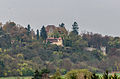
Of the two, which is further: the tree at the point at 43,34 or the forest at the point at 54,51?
the tree at the point at 43,34

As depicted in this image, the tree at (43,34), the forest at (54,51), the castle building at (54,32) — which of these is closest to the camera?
the forest at (54,51)

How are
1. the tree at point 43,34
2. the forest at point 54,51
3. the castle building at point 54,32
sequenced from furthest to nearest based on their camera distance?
the castle building at point 54,32 < the tree at point 43,34 < the forest at point 54,51

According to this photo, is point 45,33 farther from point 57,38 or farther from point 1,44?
point 1,44

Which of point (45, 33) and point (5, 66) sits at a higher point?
point (45, 33)

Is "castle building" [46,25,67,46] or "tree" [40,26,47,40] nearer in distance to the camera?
"tree" [40,26,47,40]

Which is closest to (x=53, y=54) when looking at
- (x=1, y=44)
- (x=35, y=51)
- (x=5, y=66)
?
(x=35, y=51)

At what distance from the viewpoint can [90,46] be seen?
6914 inches

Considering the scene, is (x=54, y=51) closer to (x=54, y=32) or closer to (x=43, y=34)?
(x=43, y=34)

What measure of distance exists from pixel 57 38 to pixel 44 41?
6.01m

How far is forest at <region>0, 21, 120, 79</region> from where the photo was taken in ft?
463

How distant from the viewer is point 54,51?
528ft

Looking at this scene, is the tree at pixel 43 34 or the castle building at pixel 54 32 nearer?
the tree at pixel 43 34

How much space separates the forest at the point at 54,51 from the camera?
463 ft

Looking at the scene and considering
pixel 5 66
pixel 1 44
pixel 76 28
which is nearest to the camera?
pixel 5 66
